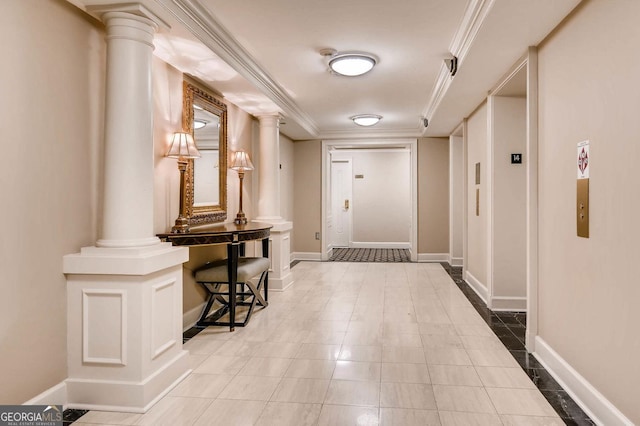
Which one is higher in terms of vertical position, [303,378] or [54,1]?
[54,1]

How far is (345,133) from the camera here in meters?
7.92

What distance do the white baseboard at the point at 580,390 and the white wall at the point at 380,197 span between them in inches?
286

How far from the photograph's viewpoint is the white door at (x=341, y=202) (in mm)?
10453

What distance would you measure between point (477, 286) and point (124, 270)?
4.40m

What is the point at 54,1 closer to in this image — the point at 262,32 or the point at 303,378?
the point at 262,32

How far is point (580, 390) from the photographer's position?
2.34 metres

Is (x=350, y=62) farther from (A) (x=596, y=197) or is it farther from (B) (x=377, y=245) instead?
(B) (x=377, y=245)

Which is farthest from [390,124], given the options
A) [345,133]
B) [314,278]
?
[314,278]

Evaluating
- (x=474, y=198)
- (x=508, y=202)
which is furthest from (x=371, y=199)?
(x=508, y=202)

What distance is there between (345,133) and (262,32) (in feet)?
15.3

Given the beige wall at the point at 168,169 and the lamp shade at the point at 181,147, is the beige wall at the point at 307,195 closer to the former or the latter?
the beige wall at the point at 168,169

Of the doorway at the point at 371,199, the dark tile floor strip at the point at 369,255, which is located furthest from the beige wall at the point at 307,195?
the doorway at the point at 371,199

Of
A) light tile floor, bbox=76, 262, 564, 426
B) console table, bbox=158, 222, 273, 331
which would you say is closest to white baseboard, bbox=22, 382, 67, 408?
light tile floor, bbox=76, 262, 564, 426

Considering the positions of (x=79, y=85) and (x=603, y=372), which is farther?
(x=79, y=85)
